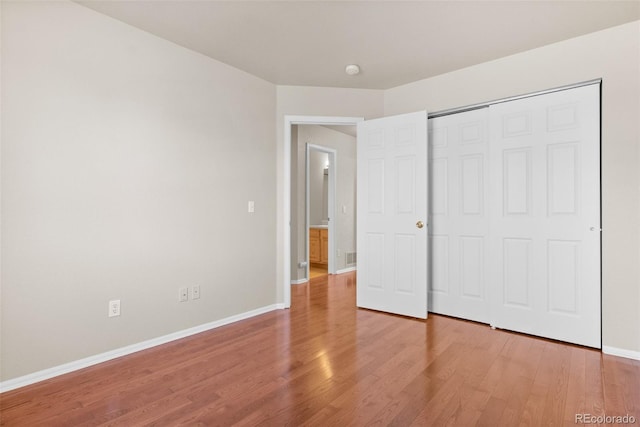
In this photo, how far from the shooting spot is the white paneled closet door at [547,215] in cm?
273

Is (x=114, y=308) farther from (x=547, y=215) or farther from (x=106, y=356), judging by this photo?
(x=547, y=215)

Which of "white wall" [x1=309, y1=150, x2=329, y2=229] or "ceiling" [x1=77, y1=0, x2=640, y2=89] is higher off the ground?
"ceiling" [x1=77, y1=0, x2=640, y2=89]

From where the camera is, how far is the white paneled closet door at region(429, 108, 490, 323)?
334cm

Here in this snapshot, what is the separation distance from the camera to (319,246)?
6359 millimetres

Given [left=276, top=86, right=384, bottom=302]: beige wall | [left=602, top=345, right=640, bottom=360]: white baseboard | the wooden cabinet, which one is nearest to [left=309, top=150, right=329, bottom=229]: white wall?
the wooden cabinet

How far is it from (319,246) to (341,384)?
168 inches

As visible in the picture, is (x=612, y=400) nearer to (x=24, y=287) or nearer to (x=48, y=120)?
(x=24, y=287)

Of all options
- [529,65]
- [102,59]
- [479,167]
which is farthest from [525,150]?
[102,59]

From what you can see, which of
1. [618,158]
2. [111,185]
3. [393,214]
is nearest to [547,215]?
[618,158]

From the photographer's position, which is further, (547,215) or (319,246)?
(319,246)

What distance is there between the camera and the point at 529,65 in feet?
9.93

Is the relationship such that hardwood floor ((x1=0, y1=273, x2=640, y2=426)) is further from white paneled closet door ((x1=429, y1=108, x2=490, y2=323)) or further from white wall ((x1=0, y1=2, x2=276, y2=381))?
white paneled closet door ((x1=429, y1=108, x2=490, y2=323))

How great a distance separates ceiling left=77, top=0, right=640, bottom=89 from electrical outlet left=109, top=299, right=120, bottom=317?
2063 mm

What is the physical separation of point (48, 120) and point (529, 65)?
3.71 meters
